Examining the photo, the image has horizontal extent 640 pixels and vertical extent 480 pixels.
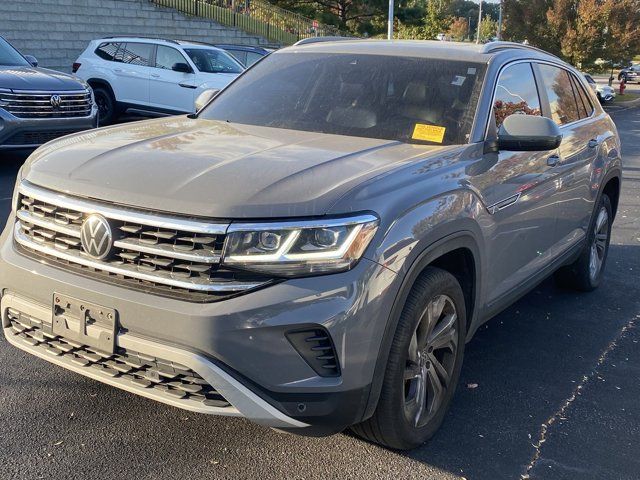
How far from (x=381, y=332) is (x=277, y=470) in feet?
2.63

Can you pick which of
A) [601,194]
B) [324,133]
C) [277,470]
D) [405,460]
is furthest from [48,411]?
[601,194]

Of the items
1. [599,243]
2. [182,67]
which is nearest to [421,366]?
[599,243]

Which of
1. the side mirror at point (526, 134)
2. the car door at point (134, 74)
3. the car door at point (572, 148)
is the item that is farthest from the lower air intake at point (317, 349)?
the car door at point (134, 74)

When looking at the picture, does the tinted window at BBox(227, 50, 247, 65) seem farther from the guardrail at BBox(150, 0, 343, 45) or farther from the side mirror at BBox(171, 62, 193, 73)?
the guardrail at BBox(150, 0, 343, 45)

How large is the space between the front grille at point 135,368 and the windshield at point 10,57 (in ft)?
24.8

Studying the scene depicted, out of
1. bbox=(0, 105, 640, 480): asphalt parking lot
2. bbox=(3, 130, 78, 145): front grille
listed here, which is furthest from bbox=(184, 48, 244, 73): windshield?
bbox=(0, 105, 640, 480): asphalt parking lot

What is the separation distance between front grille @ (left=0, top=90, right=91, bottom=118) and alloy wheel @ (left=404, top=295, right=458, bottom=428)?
279 inches

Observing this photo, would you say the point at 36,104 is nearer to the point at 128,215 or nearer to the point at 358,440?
the point at 128,215

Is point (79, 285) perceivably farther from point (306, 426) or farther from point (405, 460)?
point (405, 460)

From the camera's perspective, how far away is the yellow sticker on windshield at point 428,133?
3.76 m

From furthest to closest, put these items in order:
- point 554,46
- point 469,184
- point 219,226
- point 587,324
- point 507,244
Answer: point 554,46 < point 587,324 < point 507,244 < point 469,184 < point 219,226

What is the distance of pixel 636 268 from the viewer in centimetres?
658

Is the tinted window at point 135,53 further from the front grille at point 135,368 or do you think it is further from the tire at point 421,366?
the tire at point 421,366

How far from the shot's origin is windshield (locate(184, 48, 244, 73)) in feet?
45.7
